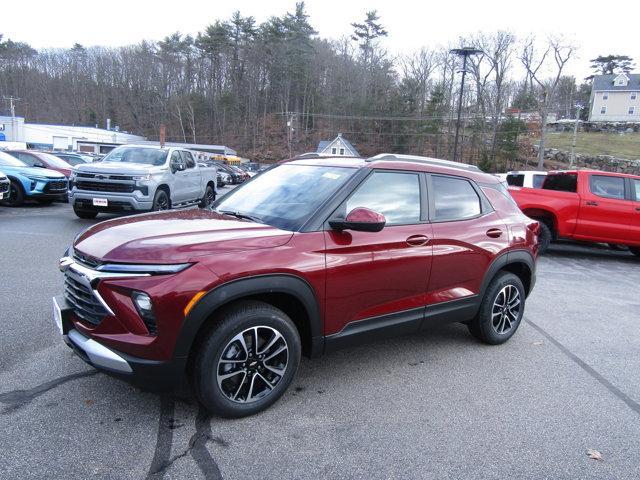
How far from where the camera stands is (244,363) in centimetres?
305

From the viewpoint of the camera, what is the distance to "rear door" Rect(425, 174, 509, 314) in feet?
13.2

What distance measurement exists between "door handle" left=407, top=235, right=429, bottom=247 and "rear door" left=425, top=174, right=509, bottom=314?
0.35 ft

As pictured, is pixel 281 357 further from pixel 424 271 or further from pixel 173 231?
pixel 424 271

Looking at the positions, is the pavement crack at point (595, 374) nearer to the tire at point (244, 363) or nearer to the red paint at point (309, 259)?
the red paint at point (309, 259)

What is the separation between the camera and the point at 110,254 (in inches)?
113

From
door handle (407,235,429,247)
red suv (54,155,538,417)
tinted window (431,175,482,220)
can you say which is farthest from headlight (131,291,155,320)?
tinted window (431,175,482,220)

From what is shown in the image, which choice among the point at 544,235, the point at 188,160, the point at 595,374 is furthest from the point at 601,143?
the point at 595,374

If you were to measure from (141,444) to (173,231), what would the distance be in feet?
4.31

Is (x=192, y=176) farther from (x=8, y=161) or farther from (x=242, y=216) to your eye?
(x=242, y=216)

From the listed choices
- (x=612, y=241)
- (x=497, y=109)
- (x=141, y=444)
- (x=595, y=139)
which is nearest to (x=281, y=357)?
(x=141, y=444)

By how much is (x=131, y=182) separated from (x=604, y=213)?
32.8ft

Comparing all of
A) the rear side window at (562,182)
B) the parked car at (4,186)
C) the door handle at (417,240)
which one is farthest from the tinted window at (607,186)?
the parked car at (4,186)

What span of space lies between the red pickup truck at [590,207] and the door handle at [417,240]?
740 cm

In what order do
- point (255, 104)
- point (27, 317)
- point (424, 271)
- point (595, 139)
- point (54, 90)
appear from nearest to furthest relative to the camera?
1. point (424, 271)
2. point (27, 317)
3. point (595, 139)
4. point (255, 104)
5. point (54, 90)
